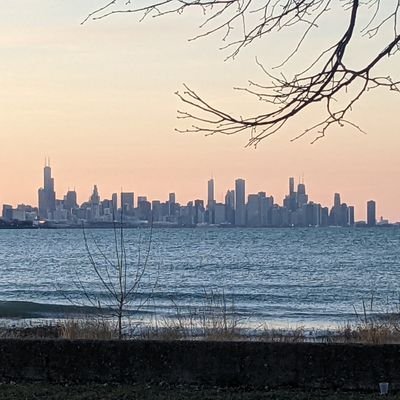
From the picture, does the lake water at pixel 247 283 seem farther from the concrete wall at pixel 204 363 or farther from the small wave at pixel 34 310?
the concrete wall at pixel 204 363

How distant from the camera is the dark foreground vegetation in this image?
8.20m

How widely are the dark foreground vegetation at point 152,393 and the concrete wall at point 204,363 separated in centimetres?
20

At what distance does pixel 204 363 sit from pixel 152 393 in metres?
0.73

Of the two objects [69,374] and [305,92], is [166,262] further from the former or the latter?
[305,92]

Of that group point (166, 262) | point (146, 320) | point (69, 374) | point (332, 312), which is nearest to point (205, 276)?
point (166, 262)

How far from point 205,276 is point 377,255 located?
82.5 ft

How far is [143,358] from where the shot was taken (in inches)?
354

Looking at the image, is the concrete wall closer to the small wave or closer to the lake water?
the lake water

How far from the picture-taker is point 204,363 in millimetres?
8922

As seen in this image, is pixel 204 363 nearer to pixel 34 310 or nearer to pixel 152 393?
pixel 152 393

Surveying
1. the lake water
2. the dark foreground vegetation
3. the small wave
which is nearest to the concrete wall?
the dark foreground vegetation

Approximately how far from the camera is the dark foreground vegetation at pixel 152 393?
8.20 m

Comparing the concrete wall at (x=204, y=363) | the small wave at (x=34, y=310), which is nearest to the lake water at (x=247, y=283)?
the small wave at (x=34, y=310)

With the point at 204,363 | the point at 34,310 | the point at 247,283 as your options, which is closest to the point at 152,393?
the point at 204,363
